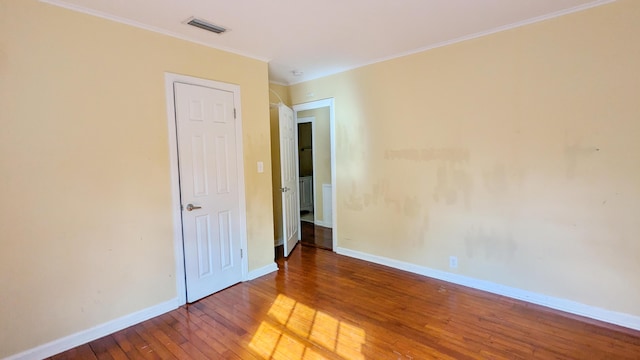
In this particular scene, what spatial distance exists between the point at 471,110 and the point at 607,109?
1005mm

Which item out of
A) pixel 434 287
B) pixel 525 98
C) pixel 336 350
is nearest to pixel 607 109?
pixel 525 98

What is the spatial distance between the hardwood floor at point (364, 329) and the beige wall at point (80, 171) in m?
0.41

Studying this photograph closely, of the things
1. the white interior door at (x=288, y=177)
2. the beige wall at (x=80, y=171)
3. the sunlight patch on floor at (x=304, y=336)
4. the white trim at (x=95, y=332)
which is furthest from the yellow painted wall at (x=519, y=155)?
the white trim at (x=95, y=332)

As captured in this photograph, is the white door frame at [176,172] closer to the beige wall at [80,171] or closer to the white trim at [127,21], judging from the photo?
the beige wall at [80,171]

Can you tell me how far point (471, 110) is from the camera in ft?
10.0

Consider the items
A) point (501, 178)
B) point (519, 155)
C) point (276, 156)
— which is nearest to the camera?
point (519, 155)

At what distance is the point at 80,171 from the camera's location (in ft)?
7.57

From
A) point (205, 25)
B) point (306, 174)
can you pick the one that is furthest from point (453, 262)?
point (306, 174)

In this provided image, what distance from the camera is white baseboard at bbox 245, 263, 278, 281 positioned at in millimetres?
3529

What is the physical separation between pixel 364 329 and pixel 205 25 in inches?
113

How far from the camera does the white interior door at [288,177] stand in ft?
13.4

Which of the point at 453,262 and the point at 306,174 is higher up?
the point at 306,174

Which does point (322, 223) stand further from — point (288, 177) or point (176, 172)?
point (176, 172)

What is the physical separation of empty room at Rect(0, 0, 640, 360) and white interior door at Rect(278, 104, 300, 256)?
47cm
